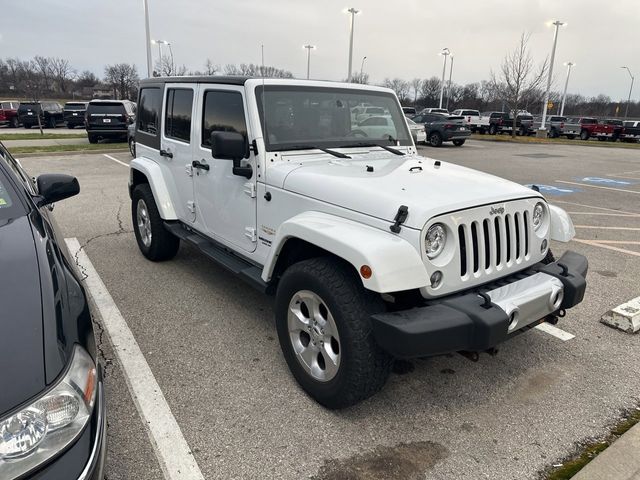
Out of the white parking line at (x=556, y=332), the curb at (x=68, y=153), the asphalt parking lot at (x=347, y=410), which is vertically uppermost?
the curb at (x=68, y=153)

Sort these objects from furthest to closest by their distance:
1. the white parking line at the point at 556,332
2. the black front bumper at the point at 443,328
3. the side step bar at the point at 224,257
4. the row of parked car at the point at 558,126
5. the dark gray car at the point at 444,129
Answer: the row of parked car at the point at 558,126
the dark gray car at the point at 444,129
the white parking line at the point at 556,332
the side step bar at the point at 224,257
the black front bumper at the point at 443,328

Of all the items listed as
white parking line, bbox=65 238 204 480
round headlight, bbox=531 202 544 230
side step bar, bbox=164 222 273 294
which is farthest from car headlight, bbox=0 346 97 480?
round headlight, bbox=531 202 544 230

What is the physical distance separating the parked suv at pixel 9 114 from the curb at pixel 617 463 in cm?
3445

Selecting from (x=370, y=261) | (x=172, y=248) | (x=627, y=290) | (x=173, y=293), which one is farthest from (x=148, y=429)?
(x=627, y=290)

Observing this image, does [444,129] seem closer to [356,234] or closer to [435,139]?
[435,139]

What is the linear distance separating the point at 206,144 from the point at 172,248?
1635mm

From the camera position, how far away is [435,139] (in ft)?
74.5

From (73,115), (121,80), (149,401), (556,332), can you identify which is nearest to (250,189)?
(149,401)

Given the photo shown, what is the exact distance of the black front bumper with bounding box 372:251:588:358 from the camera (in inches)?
93.0

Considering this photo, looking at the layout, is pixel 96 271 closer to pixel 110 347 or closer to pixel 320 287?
pixel 110 347

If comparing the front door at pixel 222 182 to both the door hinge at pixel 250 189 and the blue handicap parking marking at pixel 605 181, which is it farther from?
the blue handicap parking marking at pixel 605 181

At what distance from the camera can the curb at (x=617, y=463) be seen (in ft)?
7.83

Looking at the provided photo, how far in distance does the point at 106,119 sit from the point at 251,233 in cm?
1689

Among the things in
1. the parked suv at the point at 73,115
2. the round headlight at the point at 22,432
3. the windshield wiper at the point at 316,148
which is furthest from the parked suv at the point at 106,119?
the round headlight at the point at 22,432
